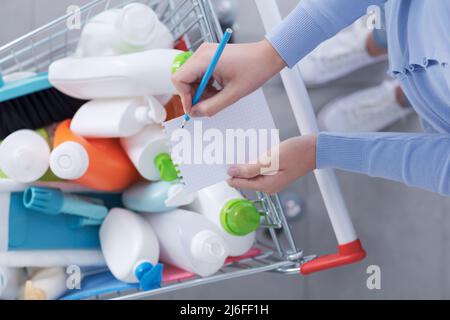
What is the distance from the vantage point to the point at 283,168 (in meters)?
0.61

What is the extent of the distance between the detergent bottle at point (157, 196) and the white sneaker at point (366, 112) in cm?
41

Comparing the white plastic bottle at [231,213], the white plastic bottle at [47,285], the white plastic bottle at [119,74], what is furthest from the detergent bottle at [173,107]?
the white plastic bottle at [47,285]

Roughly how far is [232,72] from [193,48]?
268mm

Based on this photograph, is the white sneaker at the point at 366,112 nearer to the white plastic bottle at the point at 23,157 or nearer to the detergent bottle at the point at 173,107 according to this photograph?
the detergent bottle at the point at 173,107

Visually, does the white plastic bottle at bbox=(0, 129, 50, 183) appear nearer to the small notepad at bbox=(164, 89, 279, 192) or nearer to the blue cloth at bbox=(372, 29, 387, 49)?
the small notepad at bbox=(164, 89, 279, 192)

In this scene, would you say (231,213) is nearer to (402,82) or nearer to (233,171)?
(233,171)

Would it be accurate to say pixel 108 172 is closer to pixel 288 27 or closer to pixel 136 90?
pixel 136 90

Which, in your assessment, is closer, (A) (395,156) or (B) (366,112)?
(A) (395,156)

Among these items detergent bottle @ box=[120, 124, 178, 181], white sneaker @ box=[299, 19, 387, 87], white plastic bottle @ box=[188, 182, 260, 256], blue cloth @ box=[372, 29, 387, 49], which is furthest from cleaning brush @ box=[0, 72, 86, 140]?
blue cloth @ box=[372, 29, 387, 49]

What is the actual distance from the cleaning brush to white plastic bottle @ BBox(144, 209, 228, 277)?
0.72ft

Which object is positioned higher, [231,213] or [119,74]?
[119,74]

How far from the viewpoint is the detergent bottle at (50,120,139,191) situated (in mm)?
717

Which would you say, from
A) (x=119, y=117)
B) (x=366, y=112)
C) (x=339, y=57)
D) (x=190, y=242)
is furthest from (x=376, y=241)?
(x=119, y=117)
